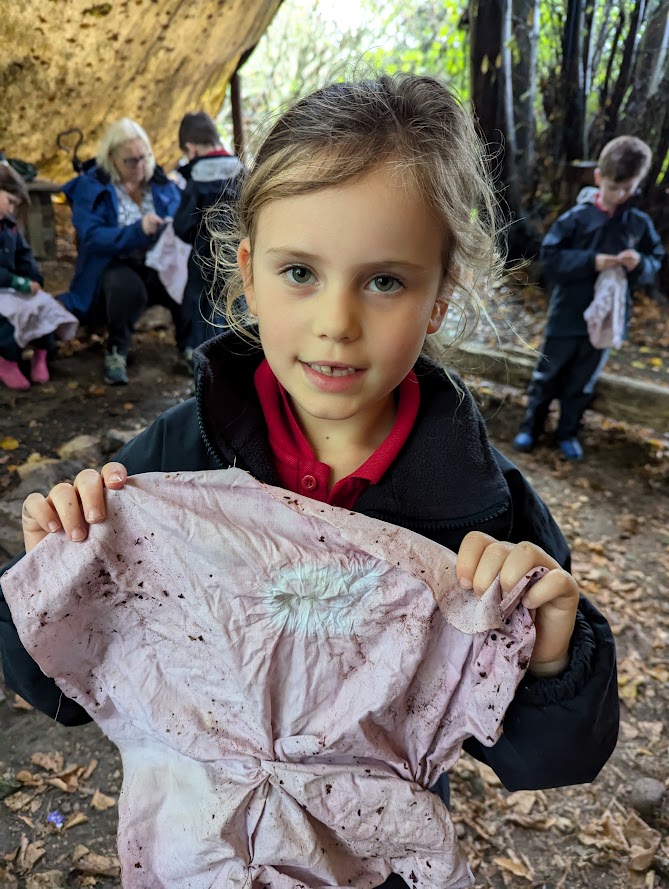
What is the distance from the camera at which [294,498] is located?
120 cm

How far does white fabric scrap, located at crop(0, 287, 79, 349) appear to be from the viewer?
4590mm

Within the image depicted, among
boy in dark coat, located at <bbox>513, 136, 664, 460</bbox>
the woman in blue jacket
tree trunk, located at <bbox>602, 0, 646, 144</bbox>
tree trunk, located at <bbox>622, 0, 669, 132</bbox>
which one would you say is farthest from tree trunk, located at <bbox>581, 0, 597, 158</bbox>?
the woman in blue jacket

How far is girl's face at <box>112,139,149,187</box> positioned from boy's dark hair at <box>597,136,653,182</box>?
3543mm

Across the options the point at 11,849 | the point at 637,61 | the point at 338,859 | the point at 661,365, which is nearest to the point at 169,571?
the point at 338,859

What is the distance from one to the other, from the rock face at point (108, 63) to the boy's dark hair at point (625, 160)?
178 inches

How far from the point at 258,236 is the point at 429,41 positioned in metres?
8.95

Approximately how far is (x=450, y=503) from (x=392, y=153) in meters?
0.69

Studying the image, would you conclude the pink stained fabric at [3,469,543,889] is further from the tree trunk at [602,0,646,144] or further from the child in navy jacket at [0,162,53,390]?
the tree trunk at [602,0,646,144]

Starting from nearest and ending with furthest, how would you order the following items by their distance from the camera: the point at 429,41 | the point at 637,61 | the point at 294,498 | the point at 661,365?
the point at 294,498
the point at 661,365
the point at 637,61
the point at 429,41

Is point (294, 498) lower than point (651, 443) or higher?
higher

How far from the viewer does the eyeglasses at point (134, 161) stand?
5270mm

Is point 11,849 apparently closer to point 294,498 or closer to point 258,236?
point 294,498

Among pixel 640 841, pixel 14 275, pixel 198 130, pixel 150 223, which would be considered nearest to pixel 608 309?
pixel 198 130

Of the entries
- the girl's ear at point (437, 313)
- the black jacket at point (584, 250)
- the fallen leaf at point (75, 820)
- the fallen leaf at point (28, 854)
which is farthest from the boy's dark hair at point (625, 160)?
the fallen leaf at point (28, 854)
